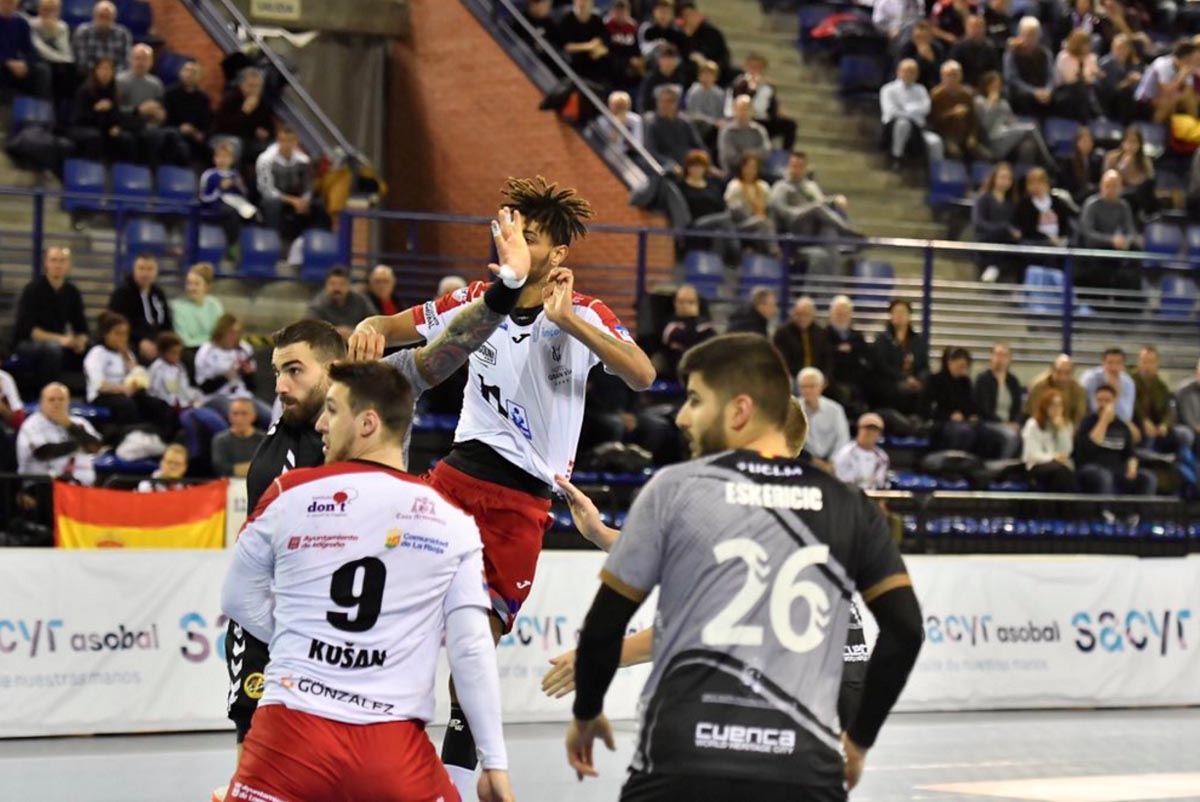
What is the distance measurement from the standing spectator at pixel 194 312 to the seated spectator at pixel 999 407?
7575 millimetres

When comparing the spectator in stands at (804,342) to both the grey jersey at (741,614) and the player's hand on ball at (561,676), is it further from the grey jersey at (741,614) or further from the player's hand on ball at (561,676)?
the grey jersey at (741,614)

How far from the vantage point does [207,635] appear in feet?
42.1

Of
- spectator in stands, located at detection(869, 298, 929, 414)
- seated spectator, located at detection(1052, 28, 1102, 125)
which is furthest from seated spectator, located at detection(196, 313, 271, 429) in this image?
seated spectator, located at detection(1052, 28, 1102, 125)

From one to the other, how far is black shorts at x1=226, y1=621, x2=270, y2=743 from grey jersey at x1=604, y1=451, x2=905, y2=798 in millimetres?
2466

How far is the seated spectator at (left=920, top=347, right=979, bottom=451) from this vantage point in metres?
19.4

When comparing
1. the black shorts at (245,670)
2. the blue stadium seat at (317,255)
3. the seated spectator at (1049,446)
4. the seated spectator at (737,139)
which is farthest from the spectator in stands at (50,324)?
the black shorts at (245,670)

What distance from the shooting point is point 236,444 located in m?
15.2

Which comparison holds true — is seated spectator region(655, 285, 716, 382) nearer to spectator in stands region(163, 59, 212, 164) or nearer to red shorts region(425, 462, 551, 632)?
spectator in stands region(163, 59, 212, 164)

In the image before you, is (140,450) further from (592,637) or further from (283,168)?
(592,637)

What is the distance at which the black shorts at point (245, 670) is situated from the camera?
22.7 feet

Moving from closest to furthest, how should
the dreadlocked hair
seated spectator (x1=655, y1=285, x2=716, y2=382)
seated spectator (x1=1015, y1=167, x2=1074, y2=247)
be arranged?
the dreadlocked hair
seated spectator (x1=655, y1=285, x2=716, y2=382)
seated spectator (x1=1015, y1=167, x2=1074, y2=247)

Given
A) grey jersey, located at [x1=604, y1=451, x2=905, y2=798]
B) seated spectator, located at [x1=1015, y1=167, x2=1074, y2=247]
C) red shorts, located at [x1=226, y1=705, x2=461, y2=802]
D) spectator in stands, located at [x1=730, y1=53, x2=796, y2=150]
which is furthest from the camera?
spectator in stands, located at [x1=730, y1=53, x2=796, y2=150]

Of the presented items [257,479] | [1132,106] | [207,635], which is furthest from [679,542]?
[1132,106]

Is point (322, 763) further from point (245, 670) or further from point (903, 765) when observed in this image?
point (903, 765)
